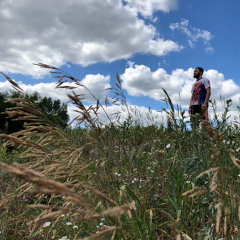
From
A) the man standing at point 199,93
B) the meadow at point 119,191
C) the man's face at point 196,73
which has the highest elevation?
the man's face at point 196,73

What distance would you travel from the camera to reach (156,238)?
1847 millimetres

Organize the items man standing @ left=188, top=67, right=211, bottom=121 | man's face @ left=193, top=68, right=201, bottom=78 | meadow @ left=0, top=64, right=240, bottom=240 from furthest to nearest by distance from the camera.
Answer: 1. man's face @ left=193, top=68, right=201, bottom=78
2. man standing @ left=188, top=67, right=211, bottom=121
3. meadow @ left=0, top=64, right=240, bottom=240

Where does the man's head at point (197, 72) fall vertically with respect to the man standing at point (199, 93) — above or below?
above

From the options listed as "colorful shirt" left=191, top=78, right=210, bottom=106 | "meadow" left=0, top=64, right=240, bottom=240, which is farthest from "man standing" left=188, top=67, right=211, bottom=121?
"meadow" left=0, top=64, right=240, bottom=240

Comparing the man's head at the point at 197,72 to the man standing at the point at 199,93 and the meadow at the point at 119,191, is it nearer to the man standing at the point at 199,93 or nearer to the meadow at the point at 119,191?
the man standing at the point at 199,93

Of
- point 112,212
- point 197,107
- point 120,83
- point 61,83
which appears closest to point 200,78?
point 197,107

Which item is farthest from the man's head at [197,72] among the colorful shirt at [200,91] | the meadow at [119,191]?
the meadow at [119,191]

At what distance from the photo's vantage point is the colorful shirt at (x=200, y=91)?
6.06 metres

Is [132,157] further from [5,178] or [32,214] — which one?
[5,178]

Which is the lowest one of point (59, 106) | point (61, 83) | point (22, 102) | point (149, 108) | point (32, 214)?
point (32, 214)

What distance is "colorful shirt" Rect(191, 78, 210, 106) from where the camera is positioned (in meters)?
6.06

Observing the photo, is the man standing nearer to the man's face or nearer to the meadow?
the man's face

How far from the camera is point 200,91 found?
617 cm

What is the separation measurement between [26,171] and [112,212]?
0.81ft
